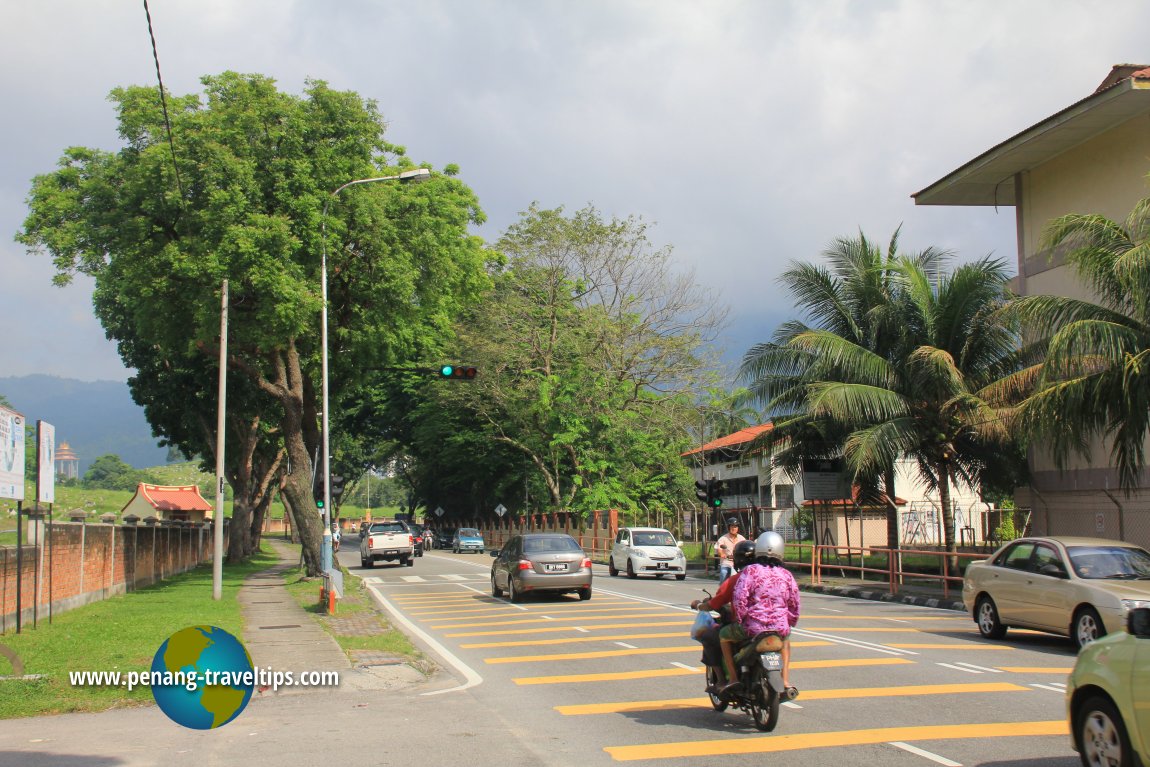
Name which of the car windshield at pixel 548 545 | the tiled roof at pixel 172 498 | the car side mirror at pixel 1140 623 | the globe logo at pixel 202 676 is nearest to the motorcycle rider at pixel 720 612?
the car side mirror at pixel 1140 623

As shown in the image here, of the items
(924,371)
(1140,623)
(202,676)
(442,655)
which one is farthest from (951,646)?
(924,371)

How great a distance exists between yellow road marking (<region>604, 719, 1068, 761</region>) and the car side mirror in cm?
236

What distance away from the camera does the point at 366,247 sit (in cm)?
2622

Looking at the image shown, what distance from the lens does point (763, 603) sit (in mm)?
8367

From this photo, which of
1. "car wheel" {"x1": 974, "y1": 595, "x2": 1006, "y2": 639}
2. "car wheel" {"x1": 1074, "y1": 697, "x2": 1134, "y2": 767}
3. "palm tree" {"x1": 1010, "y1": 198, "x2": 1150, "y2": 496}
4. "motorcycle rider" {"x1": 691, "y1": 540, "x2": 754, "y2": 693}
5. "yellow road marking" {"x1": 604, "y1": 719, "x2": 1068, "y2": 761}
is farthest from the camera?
"palm tree" {"x1": 1010, "y1": 198, "x2": 1150, "y2": 496}

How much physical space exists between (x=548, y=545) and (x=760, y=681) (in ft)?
46.5

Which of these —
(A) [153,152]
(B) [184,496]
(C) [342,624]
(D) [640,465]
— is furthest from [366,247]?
(B) [184,496]

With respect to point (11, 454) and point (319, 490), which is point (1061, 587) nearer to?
point (11, 454)

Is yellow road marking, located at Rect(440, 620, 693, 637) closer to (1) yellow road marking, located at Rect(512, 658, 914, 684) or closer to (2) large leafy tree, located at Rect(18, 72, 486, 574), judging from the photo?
(1) yellow road marking, located at Rect(512, 658, 914, 684)

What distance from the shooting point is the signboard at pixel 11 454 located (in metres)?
13.6

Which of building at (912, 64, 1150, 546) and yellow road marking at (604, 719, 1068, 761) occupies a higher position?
building at (912, 64, 1150, 546)

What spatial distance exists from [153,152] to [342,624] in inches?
498

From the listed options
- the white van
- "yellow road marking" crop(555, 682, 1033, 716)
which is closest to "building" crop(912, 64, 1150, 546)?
the white van

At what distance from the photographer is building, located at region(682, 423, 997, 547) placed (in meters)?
31.5
